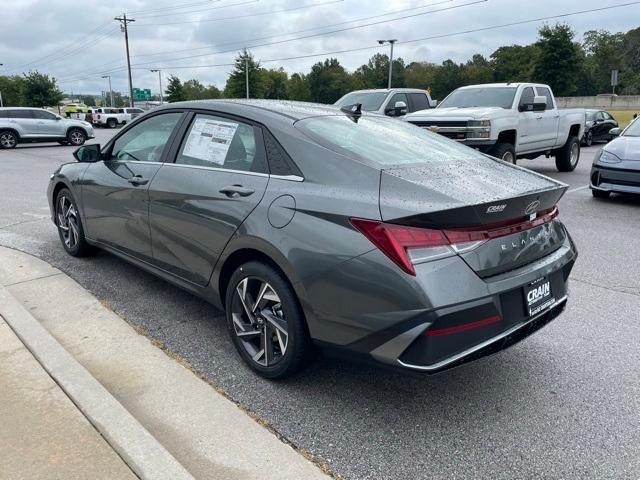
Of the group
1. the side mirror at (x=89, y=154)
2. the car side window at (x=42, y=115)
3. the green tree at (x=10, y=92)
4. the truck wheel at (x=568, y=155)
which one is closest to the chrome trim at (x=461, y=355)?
the side mirror at (x=89, y=154)

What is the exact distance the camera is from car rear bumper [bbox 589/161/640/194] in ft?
27.2

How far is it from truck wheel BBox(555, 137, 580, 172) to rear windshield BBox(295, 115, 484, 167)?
10.3 m

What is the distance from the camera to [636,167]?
823 centimetres

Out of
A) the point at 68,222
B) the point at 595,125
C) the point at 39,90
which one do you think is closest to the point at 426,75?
the point at 39,90

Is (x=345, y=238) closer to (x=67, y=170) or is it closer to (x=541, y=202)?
(x=541, y=202)

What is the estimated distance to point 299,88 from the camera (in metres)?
90.7

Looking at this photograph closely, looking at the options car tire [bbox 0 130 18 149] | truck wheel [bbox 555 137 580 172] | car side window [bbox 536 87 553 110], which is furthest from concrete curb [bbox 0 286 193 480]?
car tire [bbox 0 130 18 149]

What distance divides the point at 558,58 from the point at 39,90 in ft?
169

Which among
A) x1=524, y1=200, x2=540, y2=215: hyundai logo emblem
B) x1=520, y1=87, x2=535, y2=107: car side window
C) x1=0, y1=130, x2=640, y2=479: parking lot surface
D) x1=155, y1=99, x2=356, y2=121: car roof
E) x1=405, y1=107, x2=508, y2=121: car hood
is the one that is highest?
x1=520, y1=87, x2=535, y2=107: car side window

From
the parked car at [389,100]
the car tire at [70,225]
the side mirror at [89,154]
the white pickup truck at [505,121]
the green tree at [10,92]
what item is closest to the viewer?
the side mirror at [89,154]

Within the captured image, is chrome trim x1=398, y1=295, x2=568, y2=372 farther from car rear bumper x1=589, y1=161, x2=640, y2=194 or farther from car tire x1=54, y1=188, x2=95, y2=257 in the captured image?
car rear bumper x1=589, y1=161, x2=640, y2=194

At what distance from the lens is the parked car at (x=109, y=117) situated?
139 feet

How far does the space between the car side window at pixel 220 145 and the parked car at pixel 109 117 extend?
4259 centimetres

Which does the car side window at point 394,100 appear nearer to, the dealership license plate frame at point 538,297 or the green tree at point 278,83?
the dealership license plate frame at point 538,297
